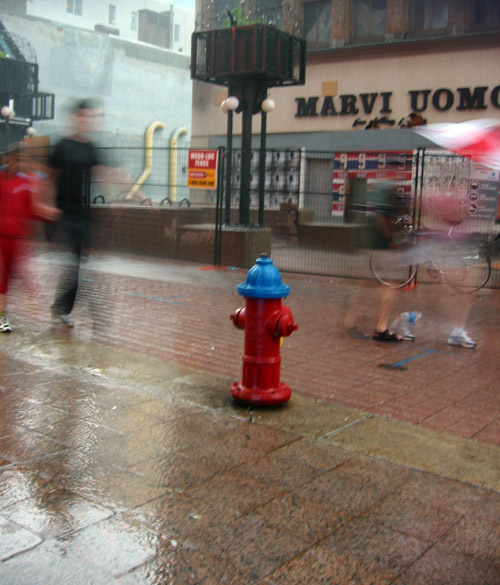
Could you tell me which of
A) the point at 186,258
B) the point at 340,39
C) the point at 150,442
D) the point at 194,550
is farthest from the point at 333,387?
the point at 340,39

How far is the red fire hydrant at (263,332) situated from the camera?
4746mm

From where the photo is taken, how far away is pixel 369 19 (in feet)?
80.6

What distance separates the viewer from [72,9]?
56531mm

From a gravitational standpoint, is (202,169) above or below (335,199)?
above

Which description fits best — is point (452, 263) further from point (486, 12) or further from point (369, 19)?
point (369, 19)

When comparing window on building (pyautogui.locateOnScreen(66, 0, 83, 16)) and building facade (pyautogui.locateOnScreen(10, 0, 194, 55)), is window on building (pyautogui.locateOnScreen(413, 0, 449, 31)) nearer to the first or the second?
building facade (pyautogui.locateOnScreen(10, 0, 194, 55))

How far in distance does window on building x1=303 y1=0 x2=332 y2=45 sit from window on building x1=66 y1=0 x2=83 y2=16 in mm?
35284

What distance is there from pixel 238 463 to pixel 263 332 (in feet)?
3.69

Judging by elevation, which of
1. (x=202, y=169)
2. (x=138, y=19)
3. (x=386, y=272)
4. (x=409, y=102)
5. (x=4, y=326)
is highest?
(x=138, y=19)

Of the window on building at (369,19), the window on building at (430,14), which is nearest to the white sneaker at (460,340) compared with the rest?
the window on building at (430,14)

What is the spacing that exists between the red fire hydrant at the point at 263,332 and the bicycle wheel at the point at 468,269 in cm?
641

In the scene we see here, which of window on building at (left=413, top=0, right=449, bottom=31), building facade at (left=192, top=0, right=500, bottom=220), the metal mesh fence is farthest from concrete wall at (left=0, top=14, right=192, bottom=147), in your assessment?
the metal mesh fence

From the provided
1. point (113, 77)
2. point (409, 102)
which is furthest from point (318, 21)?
point (113, 77)

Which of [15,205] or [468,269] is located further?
[468,269]
